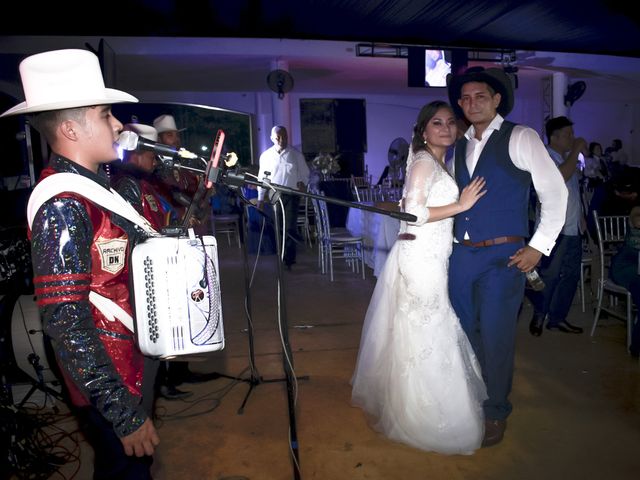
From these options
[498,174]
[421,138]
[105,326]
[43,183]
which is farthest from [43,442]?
[498,174]

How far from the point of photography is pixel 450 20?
842 centimetres

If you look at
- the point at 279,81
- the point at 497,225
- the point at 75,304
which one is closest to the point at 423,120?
the point at 497,225

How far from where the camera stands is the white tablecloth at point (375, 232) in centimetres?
570

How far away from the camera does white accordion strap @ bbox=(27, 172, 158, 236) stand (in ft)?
4.28

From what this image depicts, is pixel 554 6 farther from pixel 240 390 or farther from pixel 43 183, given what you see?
pixel 43 183

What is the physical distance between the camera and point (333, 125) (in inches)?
571

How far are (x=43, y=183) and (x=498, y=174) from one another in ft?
6.34

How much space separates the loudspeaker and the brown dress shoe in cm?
1215

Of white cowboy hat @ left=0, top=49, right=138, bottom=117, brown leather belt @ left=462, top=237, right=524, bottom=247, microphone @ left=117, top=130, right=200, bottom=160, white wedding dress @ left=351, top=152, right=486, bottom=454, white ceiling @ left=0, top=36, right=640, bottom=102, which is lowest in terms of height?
white wedding dress @ left=351, top=152, right=486, bottom=454

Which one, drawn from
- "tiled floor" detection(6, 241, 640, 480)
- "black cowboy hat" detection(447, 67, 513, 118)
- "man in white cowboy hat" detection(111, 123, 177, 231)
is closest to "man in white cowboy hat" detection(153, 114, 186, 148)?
"man in white cowboy hat" detection(111, 123, 177, 231)

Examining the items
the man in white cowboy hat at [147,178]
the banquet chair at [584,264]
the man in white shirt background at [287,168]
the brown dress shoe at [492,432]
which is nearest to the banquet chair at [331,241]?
the man in white shirt background at [287,168]

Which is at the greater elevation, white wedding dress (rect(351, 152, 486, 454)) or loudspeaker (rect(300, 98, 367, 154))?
loudspeaker (rect(300, 98, 367, 154))

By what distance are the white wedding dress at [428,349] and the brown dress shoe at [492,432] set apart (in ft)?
0.25

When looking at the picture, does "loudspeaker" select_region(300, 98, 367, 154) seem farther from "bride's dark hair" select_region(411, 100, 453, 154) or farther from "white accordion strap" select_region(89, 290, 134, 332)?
"white accordion strap" select_region(89, 290, 134, 332)
